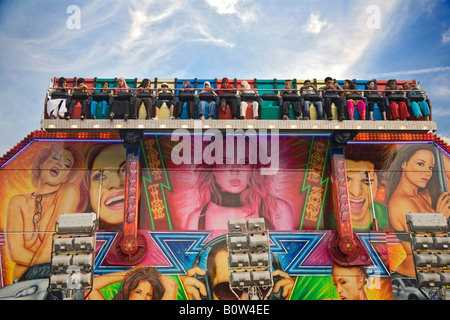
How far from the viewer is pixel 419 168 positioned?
49.3ft

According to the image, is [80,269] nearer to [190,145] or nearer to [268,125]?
[190,145]

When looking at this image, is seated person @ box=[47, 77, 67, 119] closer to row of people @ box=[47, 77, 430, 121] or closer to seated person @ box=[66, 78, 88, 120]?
row of people @ box=[47, 77, 430, 121]

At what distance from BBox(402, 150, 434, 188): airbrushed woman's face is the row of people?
1.49m

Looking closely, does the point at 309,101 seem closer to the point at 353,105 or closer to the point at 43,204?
the point at 353,105

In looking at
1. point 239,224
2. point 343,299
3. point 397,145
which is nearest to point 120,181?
point 239,224

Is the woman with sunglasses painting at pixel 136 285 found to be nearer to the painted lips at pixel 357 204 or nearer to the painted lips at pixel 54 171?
the painted lips at pixel 54 171

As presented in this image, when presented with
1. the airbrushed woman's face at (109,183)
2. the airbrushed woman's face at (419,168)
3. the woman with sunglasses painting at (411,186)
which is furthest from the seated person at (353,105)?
the airbrushed woman's face at (109,183)

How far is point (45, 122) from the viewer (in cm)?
1367

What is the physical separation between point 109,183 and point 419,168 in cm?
1036

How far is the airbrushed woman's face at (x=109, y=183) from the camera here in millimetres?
14492

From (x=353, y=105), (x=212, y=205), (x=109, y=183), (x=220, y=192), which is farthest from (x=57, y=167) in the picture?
(x=353, y=105)

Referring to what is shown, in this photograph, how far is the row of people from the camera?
1404 centimetres

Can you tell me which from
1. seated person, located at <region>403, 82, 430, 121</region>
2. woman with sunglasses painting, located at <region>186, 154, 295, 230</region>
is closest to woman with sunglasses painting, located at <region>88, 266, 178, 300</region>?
woman with sunglasses painting, located at <region>186, 154, 295, 230</region>
